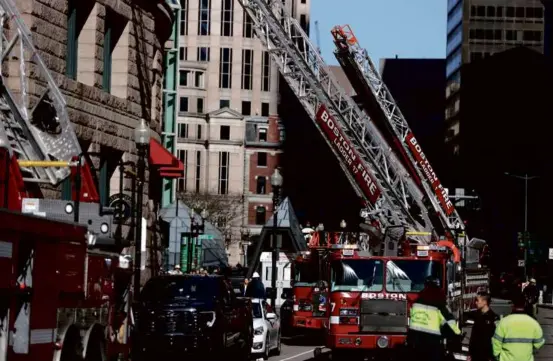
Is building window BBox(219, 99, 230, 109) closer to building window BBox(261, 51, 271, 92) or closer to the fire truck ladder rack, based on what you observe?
building window BBox(261, 51, 271, 92)

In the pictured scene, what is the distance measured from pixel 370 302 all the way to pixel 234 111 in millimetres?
123754

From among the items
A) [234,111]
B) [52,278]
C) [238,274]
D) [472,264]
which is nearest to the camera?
[52,278]

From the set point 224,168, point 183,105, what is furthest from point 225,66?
point 224,168

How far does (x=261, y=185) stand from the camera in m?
150

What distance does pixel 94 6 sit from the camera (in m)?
32.0

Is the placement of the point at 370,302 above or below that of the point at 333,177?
below

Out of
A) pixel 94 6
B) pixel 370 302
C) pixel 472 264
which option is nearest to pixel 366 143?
pixel 472 264

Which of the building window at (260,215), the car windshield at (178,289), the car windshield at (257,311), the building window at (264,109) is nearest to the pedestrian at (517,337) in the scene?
the car windshield at (178,289)

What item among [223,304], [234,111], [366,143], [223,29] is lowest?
[223,304]

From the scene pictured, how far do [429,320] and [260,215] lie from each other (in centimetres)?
12731

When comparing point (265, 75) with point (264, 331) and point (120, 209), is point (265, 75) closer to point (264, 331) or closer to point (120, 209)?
point (264, 331)

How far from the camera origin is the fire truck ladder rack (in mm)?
50875

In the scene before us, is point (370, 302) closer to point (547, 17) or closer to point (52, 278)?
point (52, 278)

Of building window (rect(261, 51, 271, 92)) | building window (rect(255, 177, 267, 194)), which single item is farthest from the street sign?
building window (rect(261, 51, 271, 92))
